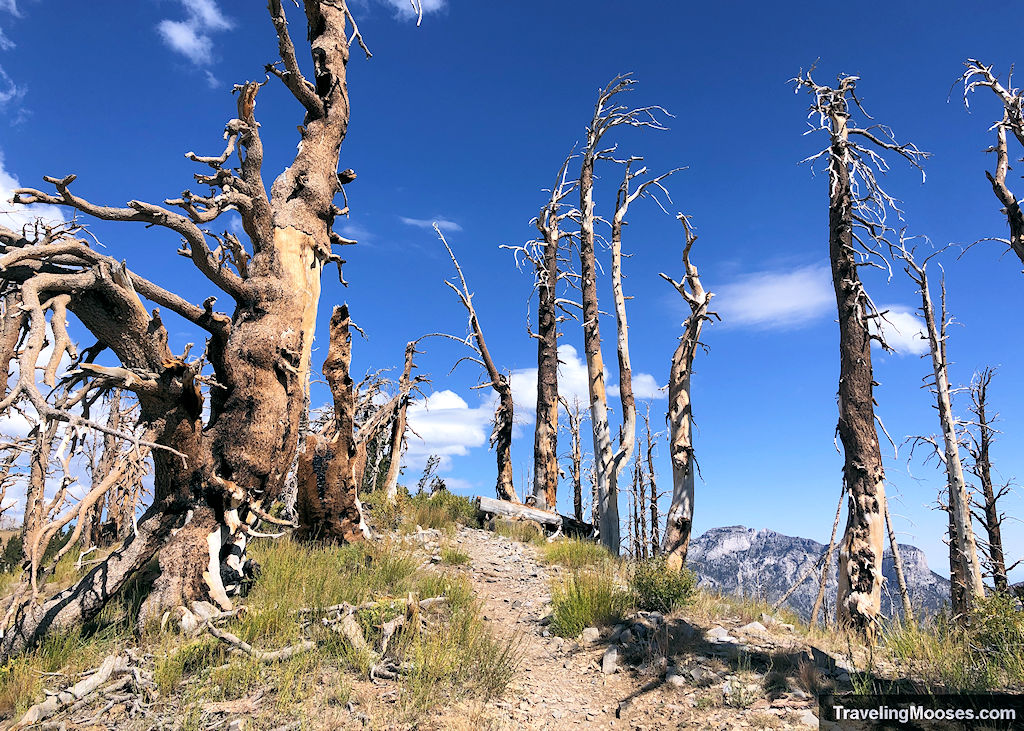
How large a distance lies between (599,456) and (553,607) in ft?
17.8

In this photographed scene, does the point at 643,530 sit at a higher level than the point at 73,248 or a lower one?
lower

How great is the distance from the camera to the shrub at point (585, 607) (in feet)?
21.6

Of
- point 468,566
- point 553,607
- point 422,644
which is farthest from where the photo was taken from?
point 468,566

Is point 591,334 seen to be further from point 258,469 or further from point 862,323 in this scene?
point 258,469

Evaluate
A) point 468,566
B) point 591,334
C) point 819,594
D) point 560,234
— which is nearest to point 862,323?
point 819,594

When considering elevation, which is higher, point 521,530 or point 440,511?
point 440,511

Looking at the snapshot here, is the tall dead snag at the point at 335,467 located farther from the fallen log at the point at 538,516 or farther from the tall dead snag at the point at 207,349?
the fallen log at the point at 538,516

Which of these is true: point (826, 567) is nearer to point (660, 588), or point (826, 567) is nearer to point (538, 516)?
point (660, 588)

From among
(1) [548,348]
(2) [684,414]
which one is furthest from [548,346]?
(2) [684,414]

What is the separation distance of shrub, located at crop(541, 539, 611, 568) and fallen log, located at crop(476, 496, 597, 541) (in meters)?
2.43

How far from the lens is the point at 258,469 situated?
6.12 m

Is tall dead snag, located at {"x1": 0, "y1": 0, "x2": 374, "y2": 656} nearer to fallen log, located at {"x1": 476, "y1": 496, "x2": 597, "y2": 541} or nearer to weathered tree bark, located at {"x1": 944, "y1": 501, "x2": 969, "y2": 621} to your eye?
fallen log, located at {"x1": 476, "y1": 496, "x2": 597, "y2": 541}

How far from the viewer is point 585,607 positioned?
6.66 metres

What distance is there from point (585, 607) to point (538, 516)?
673cm
